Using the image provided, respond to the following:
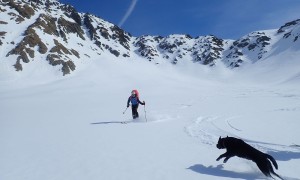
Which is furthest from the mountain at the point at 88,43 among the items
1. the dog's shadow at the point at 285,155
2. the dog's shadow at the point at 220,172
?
the dog's shadow at the point at 220,172

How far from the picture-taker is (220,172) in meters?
7.28

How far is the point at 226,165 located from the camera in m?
7.87

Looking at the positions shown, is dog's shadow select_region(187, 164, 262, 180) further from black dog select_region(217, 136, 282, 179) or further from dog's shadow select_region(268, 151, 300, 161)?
dog's shadow select_region(268, 151, 300, 161)

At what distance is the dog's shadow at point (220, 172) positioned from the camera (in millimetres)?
6831

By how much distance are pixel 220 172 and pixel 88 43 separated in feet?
361

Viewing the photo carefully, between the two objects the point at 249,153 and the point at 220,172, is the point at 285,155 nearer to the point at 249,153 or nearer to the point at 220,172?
the point at 249,153

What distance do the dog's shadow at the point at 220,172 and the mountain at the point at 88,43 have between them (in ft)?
214

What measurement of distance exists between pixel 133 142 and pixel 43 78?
58.1 m

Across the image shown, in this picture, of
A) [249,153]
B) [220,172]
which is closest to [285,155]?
[249,153]

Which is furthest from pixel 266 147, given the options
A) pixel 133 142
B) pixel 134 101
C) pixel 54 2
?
pixel 54 2

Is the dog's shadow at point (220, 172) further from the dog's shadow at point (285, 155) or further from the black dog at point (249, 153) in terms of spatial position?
the dog's shadow at point (285, 155)

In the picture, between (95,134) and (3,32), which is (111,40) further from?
(95,134)

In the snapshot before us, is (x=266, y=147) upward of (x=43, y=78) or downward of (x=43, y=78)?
downward

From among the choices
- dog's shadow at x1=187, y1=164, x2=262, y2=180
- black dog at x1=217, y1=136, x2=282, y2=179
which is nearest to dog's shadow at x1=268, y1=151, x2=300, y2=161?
black dog at x1=217, y1=136, x2=282, y2=179
